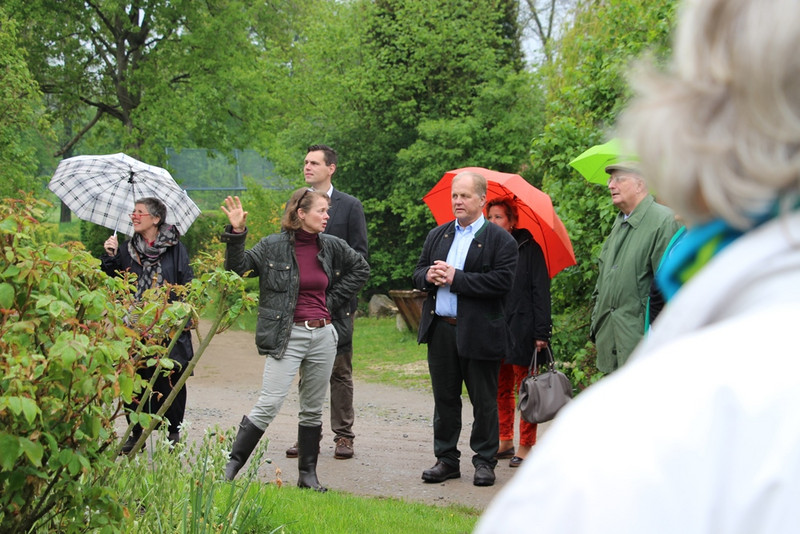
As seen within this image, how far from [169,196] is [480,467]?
323 centimetres

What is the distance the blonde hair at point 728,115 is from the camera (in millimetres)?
912

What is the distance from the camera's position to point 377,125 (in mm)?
21062

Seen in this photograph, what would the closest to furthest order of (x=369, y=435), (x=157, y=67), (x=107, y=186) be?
(x=107, y=186) → (x=369, y=435) → (x=157, y=67)

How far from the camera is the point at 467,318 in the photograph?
20.7 feet

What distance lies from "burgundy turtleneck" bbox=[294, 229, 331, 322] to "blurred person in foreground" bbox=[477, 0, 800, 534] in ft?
17.3

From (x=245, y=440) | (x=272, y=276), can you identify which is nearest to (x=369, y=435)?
(x=245, y=440)

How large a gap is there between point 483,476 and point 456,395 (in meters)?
0.60

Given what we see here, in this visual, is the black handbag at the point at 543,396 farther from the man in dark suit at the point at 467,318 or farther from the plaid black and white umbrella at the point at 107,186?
the plaid black and white umbrella at the point at 107,186

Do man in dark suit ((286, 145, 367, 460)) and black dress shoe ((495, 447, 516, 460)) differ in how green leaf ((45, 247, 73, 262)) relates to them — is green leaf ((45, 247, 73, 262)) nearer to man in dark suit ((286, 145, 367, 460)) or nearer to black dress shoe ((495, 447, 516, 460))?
man in dark suit ((286, 145, 367, 460))

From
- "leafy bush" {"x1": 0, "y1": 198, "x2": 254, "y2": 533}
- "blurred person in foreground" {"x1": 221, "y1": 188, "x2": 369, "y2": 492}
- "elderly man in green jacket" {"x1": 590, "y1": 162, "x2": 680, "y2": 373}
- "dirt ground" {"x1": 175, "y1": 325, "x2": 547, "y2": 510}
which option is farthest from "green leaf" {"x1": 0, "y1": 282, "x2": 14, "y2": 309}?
"elderly man in green jacket" {"x1": 590, "y1": 162, "x2": 680, "y2": 373}

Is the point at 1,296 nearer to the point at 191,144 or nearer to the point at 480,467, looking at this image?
the point at 480,467

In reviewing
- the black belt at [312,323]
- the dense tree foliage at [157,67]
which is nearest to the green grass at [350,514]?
the black belt at [312,323]

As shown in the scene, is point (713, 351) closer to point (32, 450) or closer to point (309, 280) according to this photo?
point (32, 450)

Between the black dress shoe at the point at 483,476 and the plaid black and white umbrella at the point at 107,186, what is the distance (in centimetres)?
305
